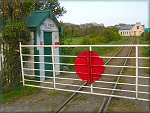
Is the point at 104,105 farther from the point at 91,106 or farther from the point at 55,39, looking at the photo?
the point at 55,39

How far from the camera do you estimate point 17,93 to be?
8367 millimetres

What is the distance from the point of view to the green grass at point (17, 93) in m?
7.91

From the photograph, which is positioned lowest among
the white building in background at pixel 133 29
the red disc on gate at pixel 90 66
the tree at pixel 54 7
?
the red disc on gate at pixel 90 66

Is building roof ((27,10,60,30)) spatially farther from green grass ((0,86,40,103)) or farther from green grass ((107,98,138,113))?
green grass ((107,98,138,113))

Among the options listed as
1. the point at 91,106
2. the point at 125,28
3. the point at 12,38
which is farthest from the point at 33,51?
the point at 125,28

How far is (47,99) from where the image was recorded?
7.77 metres

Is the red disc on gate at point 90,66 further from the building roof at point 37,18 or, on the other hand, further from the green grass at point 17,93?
the building roof at point 37,18

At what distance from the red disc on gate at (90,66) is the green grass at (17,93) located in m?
2.07

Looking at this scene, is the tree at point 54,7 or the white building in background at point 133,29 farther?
the white building in background at point 133,29

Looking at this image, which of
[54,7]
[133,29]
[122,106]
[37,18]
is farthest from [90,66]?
[133,29]

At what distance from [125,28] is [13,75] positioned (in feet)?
465

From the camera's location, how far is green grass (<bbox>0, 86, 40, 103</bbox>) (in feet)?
26.0

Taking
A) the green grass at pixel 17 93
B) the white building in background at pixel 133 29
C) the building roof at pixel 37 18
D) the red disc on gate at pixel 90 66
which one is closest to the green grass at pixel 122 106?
the red disc on gate at pixel 90 66

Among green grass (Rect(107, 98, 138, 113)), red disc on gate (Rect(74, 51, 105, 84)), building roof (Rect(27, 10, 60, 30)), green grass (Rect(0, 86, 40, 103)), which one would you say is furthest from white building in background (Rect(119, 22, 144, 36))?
green grass (Rect(107, 98, 138, 113))
